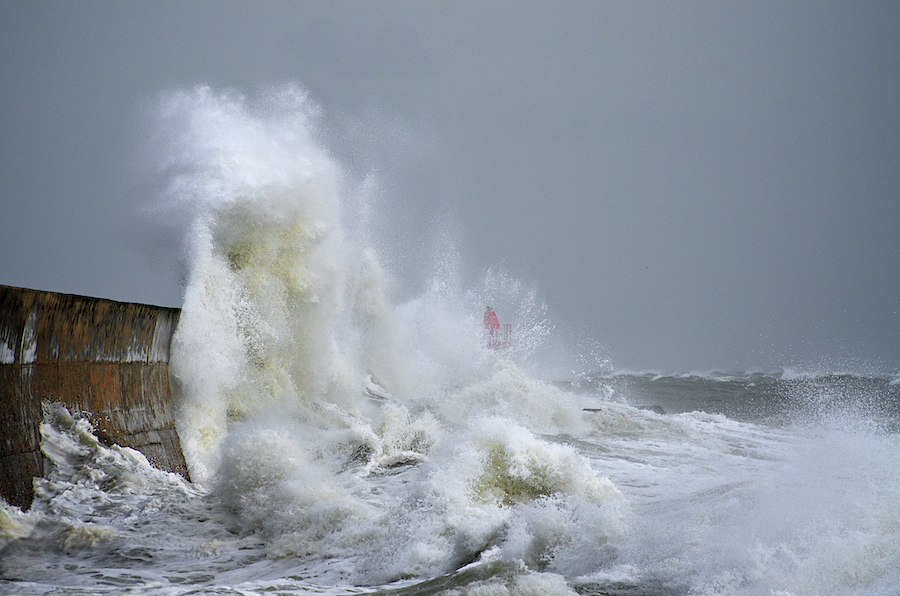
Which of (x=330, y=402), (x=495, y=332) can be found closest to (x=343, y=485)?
(x=330, y=402)

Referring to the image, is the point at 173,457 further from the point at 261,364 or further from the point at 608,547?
the point at 608,547

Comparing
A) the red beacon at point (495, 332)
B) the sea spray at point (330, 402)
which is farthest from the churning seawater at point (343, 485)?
the red beacon at point (495, 332)

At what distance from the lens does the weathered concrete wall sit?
4.07 meters

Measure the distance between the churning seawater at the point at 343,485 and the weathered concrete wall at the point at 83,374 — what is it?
7.8 inches

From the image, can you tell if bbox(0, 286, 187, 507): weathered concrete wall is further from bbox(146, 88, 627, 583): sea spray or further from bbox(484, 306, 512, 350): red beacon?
bbox(484, 306, 512, 350): red beacon

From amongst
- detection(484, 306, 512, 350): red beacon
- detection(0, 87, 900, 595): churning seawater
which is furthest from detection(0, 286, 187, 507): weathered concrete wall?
detection(484, 306, 512, 350): red beacon

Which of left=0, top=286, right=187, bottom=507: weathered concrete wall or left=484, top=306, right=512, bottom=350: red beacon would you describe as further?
left=484, top=306, right=512, bottom=350: red beacon

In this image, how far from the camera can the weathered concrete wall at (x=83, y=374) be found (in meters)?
4.07

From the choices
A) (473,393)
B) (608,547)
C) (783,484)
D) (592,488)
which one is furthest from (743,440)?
(608,547)

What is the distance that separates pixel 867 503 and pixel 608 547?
4.38 ft

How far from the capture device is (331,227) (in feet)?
33.3

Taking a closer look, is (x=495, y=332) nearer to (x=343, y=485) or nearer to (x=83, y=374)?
(x=343, y=485)

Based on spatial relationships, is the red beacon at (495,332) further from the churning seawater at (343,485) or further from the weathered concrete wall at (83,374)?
the weathered concrete wall at (83,374)

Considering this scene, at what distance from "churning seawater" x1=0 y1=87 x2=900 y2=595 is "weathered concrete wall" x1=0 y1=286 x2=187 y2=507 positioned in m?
0.20
